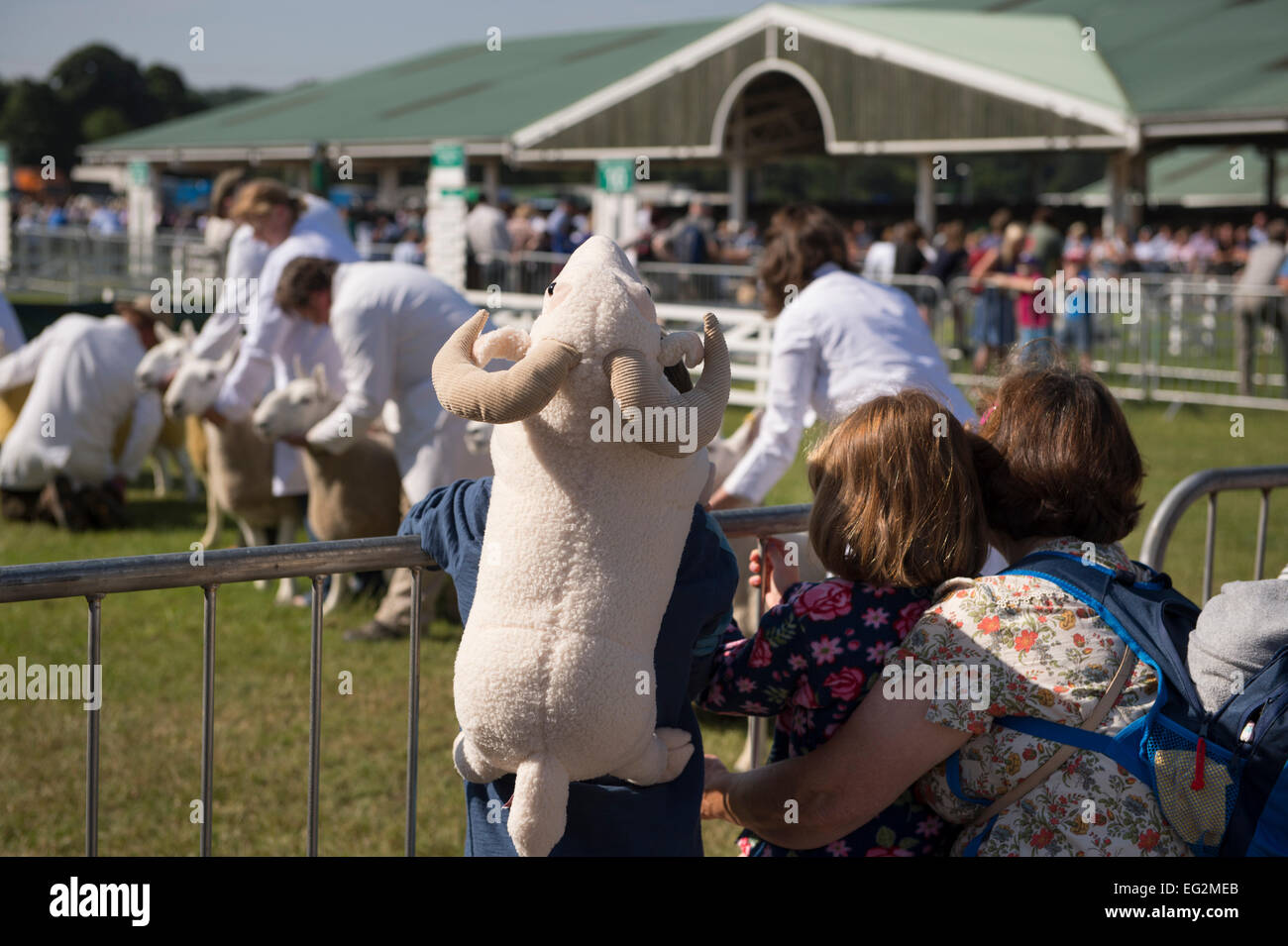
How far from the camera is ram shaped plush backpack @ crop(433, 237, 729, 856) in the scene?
6.71 ft

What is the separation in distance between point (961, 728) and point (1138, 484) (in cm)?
64

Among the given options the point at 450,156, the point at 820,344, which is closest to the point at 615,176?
the point at 450,156

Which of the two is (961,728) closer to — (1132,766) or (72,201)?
(1132,766)

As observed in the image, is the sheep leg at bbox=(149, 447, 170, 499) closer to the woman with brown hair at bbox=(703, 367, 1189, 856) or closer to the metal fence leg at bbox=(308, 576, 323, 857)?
A: the metal fence leg at bbox=(308, 576, 323, 857)

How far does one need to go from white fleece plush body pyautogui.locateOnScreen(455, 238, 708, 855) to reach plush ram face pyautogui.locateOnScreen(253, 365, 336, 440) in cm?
507

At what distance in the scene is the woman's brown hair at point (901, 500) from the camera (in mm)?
2387

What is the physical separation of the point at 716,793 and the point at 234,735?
127 inches

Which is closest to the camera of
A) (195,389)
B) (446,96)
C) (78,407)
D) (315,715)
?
(315,715)

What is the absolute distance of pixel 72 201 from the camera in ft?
167

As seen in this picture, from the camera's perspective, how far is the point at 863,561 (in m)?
2.42

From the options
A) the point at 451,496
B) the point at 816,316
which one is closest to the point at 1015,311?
the point at 816,316

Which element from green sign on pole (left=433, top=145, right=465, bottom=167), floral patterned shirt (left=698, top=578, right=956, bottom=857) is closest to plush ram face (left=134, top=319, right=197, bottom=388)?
floral patterned shirt (left=698, top=578, right=956, bottom=857)

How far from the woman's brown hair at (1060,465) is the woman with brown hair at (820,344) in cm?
198

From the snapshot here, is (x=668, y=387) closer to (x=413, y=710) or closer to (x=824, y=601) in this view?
(x=824, y=601)
